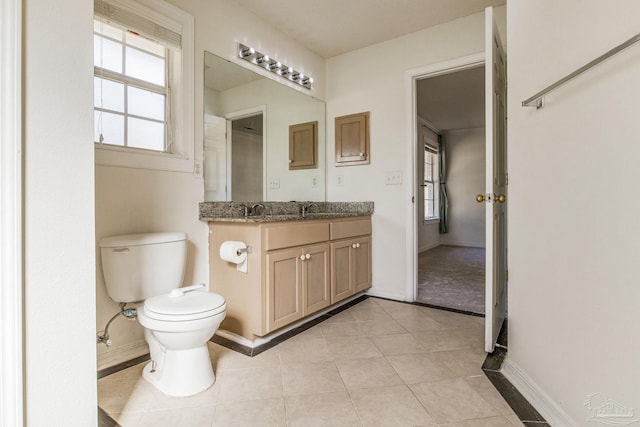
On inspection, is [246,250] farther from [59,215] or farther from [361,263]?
[361,263]

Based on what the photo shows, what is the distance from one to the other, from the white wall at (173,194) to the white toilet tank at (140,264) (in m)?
0.13

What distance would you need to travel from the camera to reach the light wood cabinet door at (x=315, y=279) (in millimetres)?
2174

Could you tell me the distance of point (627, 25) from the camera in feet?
2.97

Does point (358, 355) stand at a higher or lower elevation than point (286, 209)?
lower

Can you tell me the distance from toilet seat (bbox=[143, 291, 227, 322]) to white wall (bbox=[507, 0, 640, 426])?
1424 mm

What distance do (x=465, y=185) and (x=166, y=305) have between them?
6.24m

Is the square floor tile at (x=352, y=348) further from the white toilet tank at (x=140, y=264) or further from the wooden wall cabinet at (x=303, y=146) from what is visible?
the wooden wall cabinet at (x=303, y=146)

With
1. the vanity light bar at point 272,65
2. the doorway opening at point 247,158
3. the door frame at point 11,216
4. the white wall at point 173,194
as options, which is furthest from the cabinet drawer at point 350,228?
the door frame at point 11,216

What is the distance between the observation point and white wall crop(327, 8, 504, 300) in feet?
9.00

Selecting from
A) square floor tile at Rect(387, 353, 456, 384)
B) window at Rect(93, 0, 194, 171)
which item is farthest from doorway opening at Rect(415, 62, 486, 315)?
window at Rect(93, 0, 194, 171)

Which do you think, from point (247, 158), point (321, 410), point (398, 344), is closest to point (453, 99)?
point (247, 158)

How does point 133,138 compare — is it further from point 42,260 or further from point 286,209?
point 286,209

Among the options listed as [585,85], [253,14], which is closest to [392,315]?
[585,85]

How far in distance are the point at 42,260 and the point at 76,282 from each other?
0.12 meters
